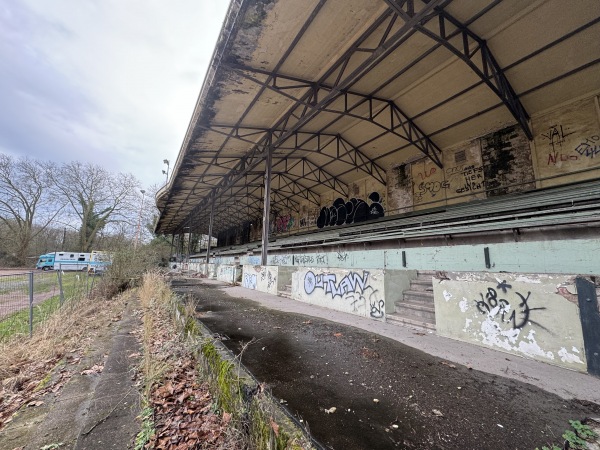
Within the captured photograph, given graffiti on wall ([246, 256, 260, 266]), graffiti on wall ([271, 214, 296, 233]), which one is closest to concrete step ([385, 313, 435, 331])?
graffiti on wall ([246, 256, 260, 266])

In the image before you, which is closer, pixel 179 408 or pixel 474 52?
pixel 179 408

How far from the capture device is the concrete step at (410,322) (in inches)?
184

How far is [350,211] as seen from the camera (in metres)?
18.1

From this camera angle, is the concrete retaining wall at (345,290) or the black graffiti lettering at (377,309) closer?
the black graffiti lettering at (377,309)

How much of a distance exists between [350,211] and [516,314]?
14.8 m

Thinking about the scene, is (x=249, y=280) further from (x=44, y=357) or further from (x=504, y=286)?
(x=504, y=286)

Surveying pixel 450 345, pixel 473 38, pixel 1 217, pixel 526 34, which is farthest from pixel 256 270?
pixel 1 217

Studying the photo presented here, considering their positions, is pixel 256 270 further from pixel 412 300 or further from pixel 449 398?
pixel 449 398

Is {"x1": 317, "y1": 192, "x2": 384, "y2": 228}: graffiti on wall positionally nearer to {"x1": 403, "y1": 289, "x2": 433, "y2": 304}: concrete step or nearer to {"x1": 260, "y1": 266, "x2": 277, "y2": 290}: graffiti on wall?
{"x1": 260, "y1": 266, "x2": 277, "y2": 290}: graffiti on wall

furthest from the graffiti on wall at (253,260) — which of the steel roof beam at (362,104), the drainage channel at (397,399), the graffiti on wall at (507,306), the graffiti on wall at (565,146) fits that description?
the graffiti on wall at (565,146)

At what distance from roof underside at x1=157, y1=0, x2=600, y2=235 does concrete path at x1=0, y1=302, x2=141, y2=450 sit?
737cm

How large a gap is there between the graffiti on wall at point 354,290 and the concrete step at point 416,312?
0.38m

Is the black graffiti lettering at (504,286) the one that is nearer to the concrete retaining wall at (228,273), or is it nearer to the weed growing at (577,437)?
the weed growing at (577,437)

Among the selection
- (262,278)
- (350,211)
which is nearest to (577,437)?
(262,278)
